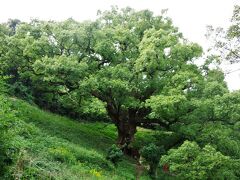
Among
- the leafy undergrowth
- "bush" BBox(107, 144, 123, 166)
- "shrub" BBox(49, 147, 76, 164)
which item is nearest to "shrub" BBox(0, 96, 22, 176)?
the leafy undergrowth

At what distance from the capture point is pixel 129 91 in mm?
25141

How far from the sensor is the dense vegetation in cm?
2155

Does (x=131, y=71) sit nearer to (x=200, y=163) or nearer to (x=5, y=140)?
(x=200, y=163)

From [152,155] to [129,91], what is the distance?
171 inches

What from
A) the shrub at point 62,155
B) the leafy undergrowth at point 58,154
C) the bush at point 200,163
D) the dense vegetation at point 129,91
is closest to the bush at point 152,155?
the dense vegetation at point 129,91

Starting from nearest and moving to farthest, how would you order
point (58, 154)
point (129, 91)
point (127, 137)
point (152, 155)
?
point (58, 154) < point (152, 155) < point (129, 91) < point (127, 137)

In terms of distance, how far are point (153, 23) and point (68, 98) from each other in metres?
8.47

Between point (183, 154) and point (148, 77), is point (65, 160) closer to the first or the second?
point (183, 154)

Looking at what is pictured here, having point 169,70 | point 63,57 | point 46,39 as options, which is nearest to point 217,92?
point 169,70

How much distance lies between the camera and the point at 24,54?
26.2 m

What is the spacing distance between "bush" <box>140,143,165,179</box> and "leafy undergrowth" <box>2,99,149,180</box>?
57 cm

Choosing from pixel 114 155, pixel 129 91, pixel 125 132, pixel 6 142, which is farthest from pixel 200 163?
pixel 6 142

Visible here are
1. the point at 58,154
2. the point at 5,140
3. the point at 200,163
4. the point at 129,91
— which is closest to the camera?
the point at 5,140

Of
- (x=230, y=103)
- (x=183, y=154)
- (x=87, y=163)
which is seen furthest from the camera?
(x=230, y=103)
